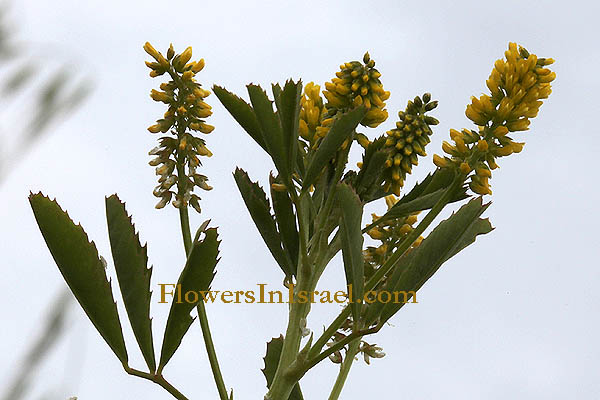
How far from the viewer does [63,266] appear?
93 cm

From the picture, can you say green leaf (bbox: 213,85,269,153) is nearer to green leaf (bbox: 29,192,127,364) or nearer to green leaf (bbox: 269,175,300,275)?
green leaf (bbox: 269,175,300,275)

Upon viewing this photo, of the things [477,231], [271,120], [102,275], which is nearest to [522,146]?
[477,231]

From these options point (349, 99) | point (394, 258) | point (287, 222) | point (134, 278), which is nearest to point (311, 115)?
point (349, 99)

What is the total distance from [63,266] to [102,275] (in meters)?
0.05

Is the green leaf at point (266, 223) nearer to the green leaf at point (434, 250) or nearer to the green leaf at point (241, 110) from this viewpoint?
the green leaf at point (241, 110)

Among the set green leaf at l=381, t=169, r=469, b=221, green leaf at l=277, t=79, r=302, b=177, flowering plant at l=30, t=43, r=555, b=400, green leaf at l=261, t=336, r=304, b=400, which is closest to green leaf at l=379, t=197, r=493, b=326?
flowering plant at l=30, t=43, r=555, b=400

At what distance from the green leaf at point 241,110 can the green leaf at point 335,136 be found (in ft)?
0.31

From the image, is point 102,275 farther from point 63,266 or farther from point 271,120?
point 271,120

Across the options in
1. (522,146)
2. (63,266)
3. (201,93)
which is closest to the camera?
(63,266)

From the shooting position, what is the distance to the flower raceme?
1.04 m

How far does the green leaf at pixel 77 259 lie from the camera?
920mm

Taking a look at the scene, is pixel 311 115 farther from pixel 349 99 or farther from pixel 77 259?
pixel 77 259

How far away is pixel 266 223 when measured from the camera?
1.18 metres

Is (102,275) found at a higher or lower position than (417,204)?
lower
